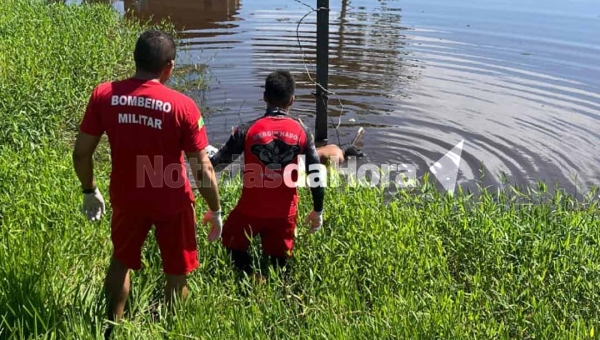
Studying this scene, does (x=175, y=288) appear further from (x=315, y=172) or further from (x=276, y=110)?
(x=276, y=110)

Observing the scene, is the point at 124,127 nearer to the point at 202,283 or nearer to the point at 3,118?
the point at 202,283

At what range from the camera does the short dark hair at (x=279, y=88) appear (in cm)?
439

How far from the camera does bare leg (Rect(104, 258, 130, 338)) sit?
3816 millimetres

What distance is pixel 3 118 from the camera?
7172 mm

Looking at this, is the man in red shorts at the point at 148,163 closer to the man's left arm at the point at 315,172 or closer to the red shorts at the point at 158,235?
the red shorts at the point at 158,235

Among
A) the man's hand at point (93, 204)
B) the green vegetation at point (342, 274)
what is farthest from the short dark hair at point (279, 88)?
the man's hand at point (93, 204)

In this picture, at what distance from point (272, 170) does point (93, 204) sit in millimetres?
1306

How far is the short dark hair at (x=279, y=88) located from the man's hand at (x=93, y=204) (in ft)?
4.67

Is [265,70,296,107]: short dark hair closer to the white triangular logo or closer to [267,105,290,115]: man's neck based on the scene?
[267,105,290,115]: man's neck

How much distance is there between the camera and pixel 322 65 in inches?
324

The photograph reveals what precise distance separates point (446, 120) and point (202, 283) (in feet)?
24.3

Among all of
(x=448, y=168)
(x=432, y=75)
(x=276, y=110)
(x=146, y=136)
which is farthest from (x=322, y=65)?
(x=432, y=75)

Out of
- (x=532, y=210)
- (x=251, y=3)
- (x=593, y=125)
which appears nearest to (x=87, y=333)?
(x=532, y=210)

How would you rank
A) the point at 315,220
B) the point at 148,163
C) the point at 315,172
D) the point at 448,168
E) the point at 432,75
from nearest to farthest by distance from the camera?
the point at 148,163
the point at 315,172
the point at 315,220
the point at 448,168
the point at 432,75
